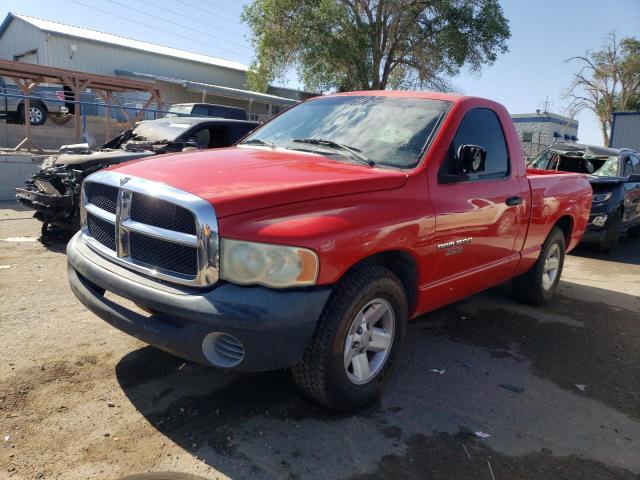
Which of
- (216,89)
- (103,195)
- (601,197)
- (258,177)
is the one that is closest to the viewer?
(258,177)

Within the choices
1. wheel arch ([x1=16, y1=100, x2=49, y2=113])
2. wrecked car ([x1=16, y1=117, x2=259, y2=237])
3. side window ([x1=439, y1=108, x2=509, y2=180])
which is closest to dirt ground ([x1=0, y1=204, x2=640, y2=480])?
side window ([x1=439, y1=108, x2=509, y2=180])

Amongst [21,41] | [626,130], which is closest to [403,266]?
Answer: [626,130]

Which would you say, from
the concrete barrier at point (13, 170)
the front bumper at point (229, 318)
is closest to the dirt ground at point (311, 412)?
the front bumper at point (229, 318)

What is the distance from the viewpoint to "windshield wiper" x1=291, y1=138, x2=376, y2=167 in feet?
11.3

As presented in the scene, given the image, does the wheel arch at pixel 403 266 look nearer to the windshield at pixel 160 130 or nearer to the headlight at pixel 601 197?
the windshield at pixel 160 130

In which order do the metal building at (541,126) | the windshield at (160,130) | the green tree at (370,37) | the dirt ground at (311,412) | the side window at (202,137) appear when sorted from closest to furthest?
1. the dirt ground at (311,412)
2. the windshield at (160,130)
3. the side window at (202,137)
4. the green tree at (370,37)
5. the metal building at (541,126)

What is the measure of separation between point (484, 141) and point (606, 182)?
5631mm

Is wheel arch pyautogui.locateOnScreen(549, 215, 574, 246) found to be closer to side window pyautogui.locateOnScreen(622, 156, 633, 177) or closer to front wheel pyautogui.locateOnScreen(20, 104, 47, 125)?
side window pyautogui.locateOnScreen(622, 156, 633, 177)

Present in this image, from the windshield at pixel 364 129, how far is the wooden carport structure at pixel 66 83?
9.11 meters

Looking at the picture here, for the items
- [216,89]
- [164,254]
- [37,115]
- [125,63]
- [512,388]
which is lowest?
[512,388]

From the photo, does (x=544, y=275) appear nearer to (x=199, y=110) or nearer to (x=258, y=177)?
(x=258, y=177)

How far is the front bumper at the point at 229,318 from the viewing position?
97.1 inches

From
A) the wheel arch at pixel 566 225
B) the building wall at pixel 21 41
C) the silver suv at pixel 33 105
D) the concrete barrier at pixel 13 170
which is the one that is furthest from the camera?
the building wall at pixel 21 41

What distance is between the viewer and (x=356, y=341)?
3.01 metres
